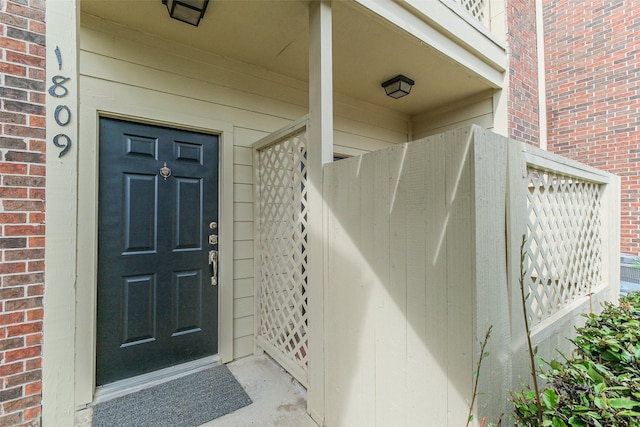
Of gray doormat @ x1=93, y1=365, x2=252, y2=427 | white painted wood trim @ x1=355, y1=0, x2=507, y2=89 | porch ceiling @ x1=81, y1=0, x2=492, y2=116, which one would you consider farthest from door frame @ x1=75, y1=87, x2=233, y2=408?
white painted wood trim @ x1=355, y1=0, x2=507, y2=89

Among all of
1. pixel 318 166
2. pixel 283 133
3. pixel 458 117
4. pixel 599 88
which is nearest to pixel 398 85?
pixel 458 117

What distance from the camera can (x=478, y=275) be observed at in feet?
3.43

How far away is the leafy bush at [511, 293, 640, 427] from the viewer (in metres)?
0.92

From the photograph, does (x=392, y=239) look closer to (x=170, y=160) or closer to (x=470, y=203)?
(x=470, y=203)

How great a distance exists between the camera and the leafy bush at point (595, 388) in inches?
36.0

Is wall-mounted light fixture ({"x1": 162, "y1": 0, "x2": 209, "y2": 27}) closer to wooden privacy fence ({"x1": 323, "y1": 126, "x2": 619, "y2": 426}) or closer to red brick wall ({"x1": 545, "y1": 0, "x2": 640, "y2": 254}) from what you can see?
wooden privacy fence ({"x1": 323, "y1": 126, "x2": 619, "y2": 426})

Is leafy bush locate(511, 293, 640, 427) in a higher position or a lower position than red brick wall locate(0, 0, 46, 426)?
lower

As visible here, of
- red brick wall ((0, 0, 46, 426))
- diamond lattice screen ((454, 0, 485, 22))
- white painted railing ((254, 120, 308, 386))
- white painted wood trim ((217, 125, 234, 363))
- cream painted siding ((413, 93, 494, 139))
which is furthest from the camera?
cream painted siding ((413, 93, 494, 139))

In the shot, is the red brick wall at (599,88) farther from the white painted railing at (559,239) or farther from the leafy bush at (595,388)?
the leafy bush at (595,388)

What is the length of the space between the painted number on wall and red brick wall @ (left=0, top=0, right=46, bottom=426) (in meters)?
0.05

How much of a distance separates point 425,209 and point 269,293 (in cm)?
174

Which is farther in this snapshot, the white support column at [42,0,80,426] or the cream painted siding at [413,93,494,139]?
the cream painted siding at [413,93,494,139]

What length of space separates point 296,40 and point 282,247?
68.6 inches

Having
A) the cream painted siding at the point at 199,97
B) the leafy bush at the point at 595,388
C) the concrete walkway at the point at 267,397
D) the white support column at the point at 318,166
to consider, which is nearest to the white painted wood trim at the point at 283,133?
the white support column at the point at 318,166
